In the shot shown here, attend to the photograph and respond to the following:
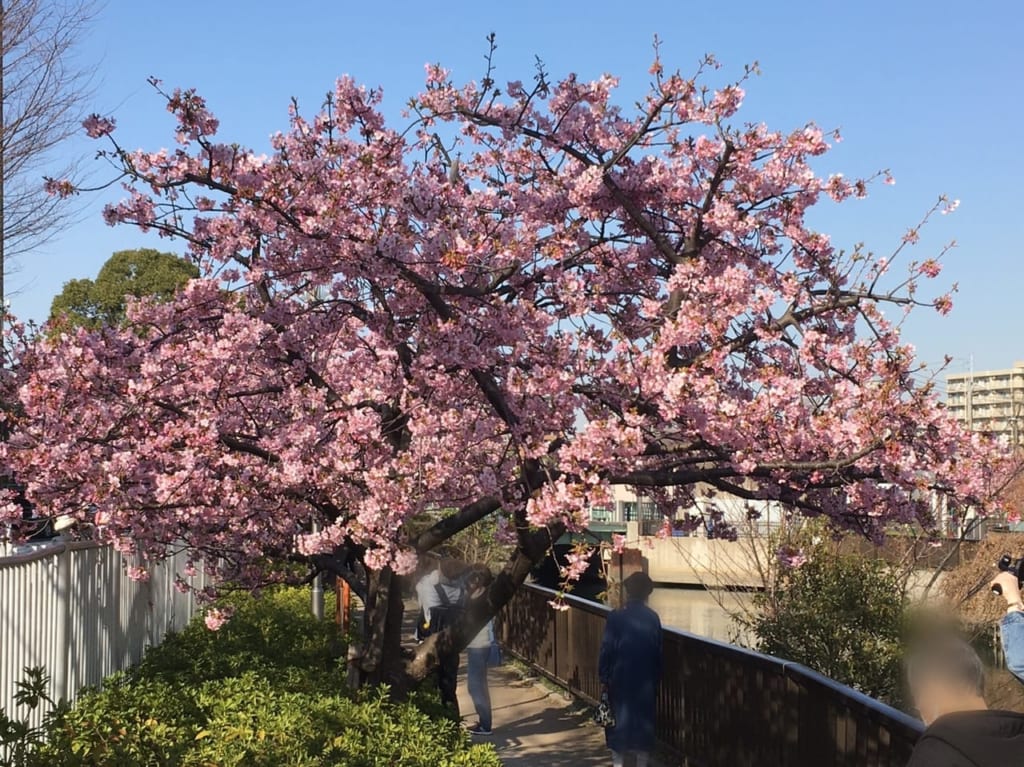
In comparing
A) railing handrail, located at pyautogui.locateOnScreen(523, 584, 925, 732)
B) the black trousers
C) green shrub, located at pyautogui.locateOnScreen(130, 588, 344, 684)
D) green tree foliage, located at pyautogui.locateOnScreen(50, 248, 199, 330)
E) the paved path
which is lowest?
the paved path

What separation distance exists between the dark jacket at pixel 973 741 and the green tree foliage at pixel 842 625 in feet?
34.4

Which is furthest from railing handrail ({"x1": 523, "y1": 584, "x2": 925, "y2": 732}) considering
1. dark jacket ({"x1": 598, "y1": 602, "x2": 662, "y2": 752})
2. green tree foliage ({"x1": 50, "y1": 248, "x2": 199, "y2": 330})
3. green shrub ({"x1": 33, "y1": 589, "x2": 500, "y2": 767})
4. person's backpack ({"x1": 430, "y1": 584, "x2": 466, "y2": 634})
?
green tree foliage ({"x1": 50, "y1": 248, "x2": 199, "y2": 330})

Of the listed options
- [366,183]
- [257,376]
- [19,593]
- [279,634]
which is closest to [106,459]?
[257,376]

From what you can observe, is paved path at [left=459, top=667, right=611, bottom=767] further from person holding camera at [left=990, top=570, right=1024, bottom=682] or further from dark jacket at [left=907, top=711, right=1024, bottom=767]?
dark jacket at [left=907, top=711, right=1024, bottom=767]

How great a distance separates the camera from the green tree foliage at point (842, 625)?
44.7 feet

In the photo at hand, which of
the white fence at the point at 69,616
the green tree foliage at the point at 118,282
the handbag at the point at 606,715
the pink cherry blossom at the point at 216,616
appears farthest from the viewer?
the green tree foliage at the point at 118,282

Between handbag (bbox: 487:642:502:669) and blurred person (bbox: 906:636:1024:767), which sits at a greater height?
blurred person (bbox: 906:636:1024:767)

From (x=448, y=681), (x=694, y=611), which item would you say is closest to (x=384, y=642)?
(x=448, y=681)

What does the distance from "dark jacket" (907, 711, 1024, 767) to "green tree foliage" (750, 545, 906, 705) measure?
34.4ft

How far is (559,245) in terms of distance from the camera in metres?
7.77

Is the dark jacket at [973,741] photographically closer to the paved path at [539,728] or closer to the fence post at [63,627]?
the fence post at [63,627]

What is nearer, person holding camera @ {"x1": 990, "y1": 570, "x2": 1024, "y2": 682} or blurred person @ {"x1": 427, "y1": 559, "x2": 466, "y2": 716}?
person holding camera @ {"x1": 990, "y1": 570, "x2": 1024, "y2": 682}

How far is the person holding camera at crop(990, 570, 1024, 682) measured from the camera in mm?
4953

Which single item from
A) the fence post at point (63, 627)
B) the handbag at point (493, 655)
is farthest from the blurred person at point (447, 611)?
the fence post at point (63, 627)
